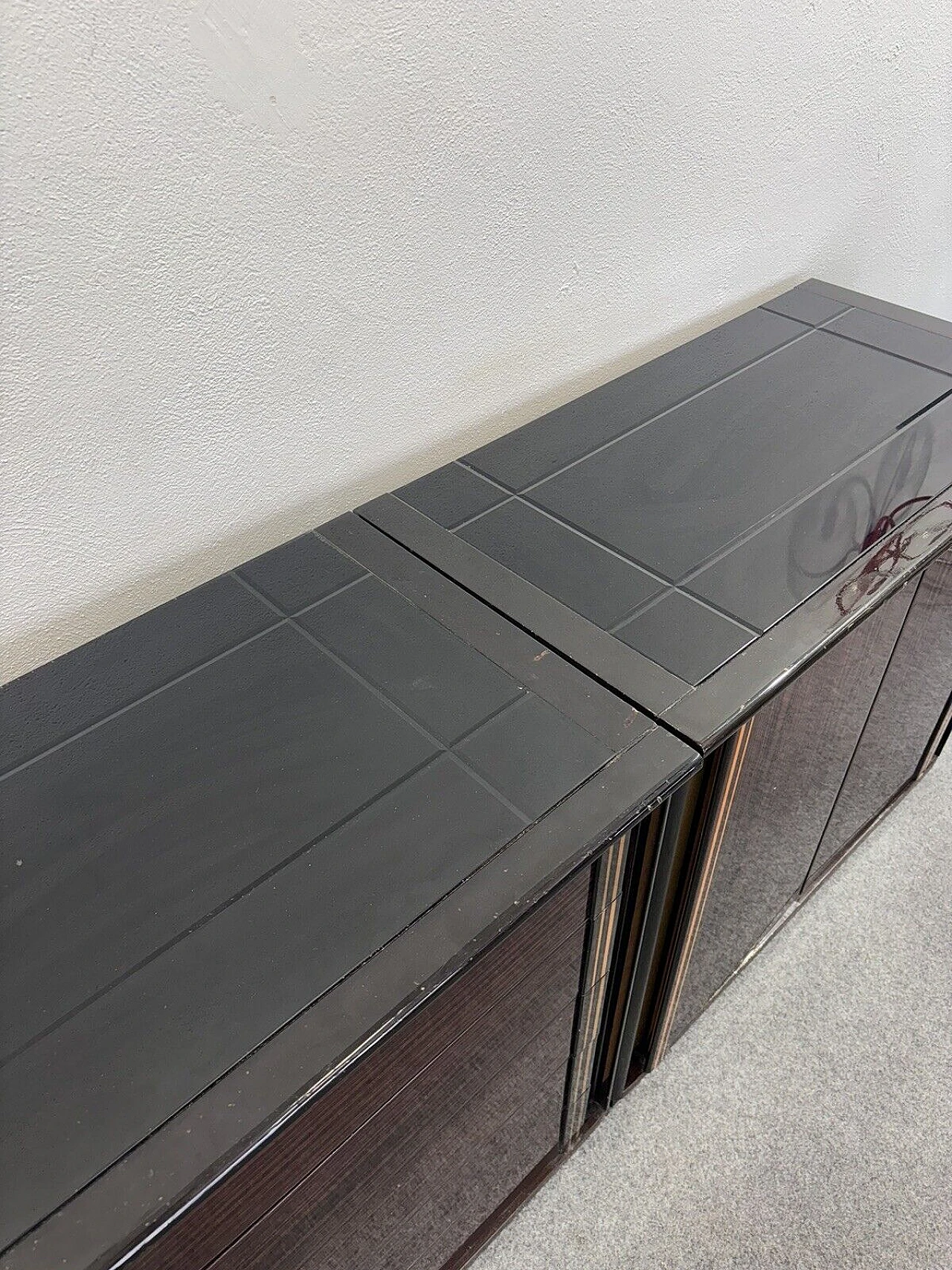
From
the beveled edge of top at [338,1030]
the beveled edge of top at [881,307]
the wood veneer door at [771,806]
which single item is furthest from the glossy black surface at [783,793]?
the beveled edge of top at [881,307]

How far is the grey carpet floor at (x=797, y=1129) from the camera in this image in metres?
1.12

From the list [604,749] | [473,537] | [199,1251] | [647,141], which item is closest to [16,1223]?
[199,1251]

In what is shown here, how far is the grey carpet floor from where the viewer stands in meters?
1.12

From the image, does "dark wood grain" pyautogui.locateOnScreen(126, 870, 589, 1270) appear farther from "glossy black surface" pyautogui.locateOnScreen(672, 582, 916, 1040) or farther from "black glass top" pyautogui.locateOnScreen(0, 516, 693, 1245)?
"glossy black surface" pyautogui.locateOnScreen(672, 582, 916, 1040)

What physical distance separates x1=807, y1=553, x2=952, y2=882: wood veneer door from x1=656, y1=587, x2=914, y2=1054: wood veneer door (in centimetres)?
4

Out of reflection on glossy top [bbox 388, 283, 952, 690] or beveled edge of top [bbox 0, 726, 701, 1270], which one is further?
reflection on glossy top [bbox 388, 283, 952, 690]

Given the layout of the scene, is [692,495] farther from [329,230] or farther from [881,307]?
[881,307]

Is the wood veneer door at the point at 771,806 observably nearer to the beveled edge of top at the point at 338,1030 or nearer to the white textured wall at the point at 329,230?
the beveled edge of top at the point at 338,1030

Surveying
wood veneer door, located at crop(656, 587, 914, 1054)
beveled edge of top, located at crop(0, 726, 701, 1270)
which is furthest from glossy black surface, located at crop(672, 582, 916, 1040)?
beveled edge of top, located at crop(0, 726, 701, 1270)

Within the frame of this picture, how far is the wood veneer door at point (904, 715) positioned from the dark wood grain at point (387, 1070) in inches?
22.3

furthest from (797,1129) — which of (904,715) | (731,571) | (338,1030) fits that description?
(338,1030)

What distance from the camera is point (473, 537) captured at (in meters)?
1.00

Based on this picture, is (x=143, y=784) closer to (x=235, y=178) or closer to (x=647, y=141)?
(x=235, y=178)

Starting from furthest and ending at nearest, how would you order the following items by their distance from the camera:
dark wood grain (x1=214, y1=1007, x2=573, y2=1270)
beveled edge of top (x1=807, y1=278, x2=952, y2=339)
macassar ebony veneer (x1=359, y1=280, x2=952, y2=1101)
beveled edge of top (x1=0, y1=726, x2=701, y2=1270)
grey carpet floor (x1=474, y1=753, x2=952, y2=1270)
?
beveled edge of top (x1=807, y1=278, x2=952, y2=339) < grey carpet floor (x1=474, y1=753, x2=952, y2=1270) < macassar ebony veneer (x1=359, y1=280, x2=952, y2=1101) < dark wood grain (x1=214, y1=1007, x2=573, y2=1270) < beveled edge of top (x1=0, y1=726, x2=701, y2=1270)
